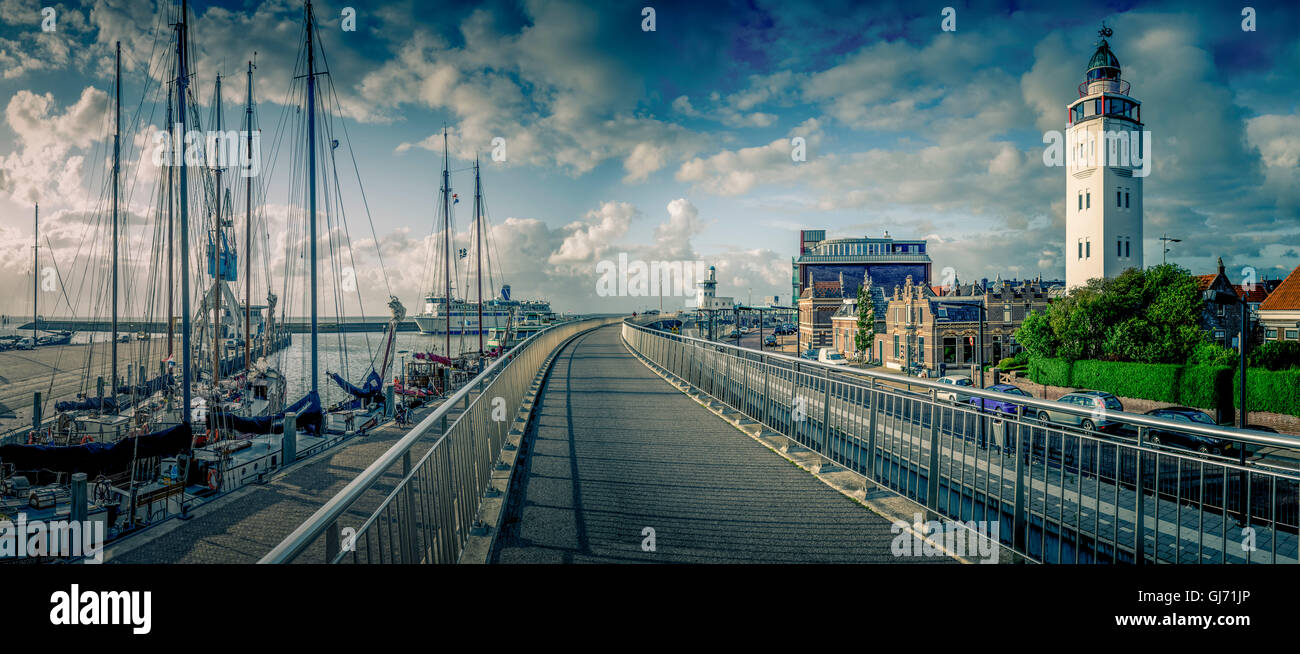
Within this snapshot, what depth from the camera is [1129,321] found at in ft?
108

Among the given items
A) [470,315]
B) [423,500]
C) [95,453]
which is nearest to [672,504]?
[423,500]

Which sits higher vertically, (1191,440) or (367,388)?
(367,388)

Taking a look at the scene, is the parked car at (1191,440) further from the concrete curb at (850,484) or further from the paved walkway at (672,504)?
the paved walkway at (672,504)

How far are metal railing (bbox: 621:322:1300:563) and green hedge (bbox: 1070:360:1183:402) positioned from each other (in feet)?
102

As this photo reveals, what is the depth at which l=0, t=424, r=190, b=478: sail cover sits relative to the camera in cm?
1236

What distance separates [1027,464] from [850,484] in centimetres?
183

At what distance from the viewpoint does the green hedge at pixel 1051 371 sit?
1385 inches

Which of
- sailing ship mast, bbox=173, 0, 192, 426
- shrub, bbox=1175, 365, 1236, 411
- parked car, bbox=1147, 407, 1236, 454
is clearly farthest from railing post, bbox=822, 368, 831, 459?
shrub, bbox=1175, 365, 1236, 411

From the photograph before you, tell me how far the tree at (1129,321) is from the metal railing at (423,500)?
40220 millimetres

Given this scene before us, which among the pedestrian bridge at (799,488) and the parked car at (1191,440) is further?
the parked car at (1191,440)

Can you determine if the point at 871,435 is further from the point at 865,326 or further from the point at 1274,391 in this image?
the point at 865,326

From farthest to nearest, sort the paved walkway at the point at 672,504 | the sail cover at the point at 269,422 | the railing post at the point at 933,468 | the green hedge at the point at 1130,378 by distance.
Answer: the green hedge at the point at 1130,378
the sail cover at the point at 269,422
the railing post at the point at 933,468
the paved walkway at the point at 672,504

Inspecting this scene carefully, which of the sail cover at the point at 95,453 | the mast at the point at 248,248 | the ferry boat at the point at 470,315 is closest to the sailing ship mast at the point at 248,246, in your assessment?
the mast at the point at 248,248
